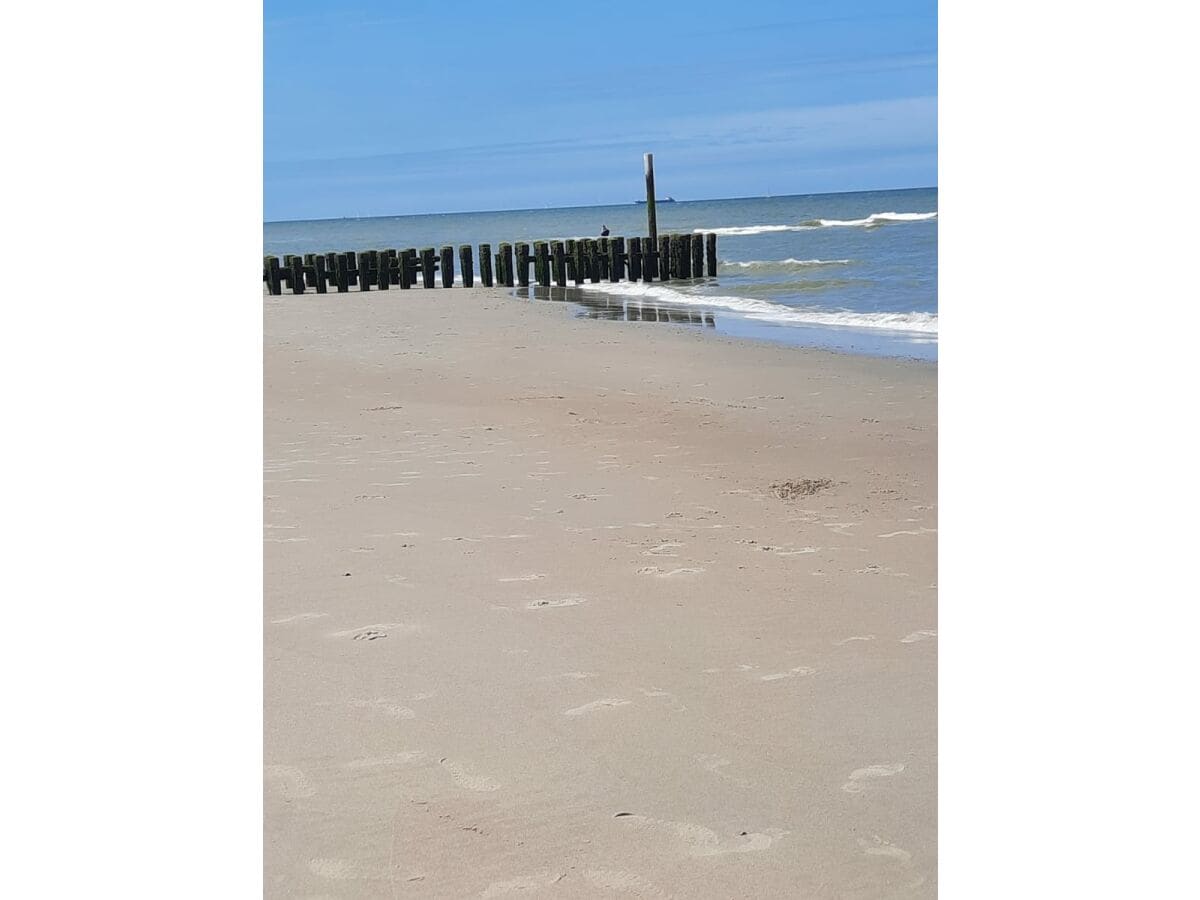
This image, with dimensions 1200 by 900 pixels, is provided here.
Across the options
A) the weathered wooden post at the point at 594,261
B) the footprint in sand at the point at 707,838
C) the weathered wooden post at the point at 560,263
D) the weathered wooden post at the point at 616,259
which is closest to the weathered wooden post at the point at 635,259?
the weathered wooden post at the point at 616,259

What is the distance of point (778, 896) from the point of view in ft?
5.76

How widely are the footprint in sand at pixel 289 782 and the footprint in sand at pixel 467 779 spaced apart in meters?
0.25

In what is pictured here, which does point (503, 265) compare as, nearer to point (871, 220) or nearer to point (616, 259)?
point (616, 259)

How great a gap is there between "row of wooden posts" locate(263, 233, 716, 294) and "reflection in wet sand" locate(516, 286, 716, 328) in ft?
4.50

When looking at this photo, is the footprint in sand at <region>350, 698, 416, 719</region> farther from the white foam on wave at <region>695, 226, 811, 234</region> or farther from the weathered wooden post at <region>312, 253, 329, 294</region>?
the white foam on wave at <region>695, 226, 811, 234</region>

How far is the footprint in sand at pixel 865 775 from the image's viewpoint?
2.09m

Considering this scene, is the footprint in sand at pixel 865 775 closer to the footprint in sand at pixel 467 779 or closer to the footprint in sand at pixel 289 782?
the footprint in sand at pixel 467 779

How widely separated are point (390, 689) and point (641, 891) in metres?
0.95

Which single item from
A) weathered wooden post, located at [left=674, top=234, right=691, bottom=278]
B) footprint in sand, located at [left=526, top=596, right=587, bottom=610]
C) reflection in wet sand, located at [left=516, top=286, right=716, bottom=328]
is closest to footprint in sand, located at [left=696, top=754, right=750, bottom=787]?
footprint in sand, located at [left=526, top=596, right=587, bottom=610]
